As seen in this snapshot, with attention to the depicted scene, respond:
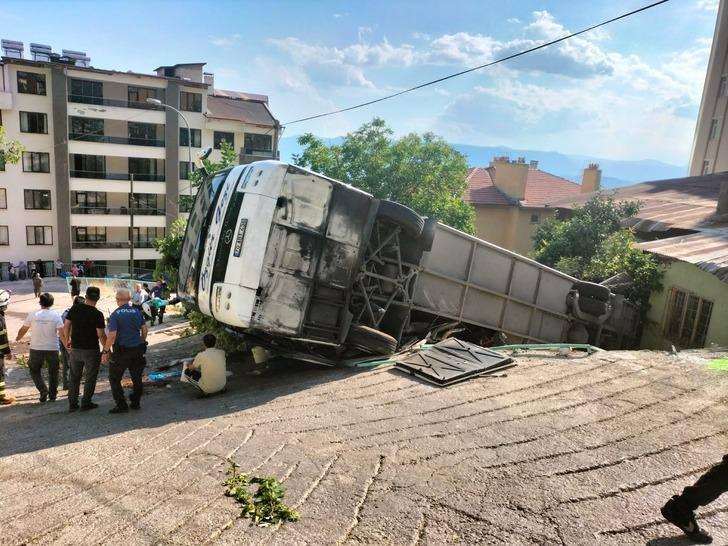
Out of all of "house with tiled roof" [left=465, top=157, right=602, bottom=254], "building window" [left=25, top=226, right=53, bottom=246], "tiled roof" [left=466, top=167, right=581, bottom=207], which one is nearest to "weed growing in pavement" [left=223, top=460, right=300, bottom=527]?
"house with tiled roof" [left=465, top=157, right=602, bottom=254]

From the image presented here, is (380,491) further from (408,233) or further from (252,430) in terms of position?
(408,233)

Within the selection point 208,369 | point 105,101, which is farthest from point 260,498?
point 105,101

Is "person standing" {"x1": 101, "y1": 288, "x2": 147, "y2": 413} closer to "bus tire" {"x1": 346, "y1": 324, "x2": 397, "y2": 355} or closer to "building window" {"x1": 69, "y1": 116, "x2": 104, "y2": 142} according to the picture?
"bus tire" {"x1": 346, "y1": 324, "x2": 397, "y2": 355}

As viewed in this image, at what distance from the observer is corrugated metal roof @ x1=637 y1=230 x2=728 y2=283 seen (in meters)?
8.16

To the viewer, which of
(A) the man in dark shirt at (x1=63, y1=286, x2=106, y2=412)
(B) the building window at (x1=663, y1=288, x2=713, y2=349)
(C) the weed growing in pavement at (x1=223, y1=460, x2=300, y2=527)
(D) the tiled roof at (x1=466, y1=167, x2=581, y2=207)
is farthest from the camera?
(D) the tiled roof at (x1=466, y1=167, x2=581, y2=207)

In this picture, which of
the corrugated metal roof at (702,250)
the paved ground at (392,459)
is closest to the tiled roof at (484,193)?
the corrugated metal roof at (702,250)

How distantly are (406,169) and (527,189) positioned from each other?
13978 mm

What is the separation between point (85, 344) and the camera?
5.96 meters

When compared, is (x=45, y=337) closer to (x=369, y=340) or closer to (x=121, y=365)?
(x=121, y=365)

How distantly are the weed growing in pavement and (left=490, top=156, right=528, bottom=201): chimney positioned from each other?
29.1 meters

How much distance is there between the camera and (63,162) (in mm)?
32219

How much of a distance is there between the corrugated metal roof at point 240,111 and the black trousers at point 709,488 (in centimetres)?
3666

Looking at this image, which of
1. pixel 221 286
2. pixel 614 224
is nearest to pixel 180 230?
pixel 221 286

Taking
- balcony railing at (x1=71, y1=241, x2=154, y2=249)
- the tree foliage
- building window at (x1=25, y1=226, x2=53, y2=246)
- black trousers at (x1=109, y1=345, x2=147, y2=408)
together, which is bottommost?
balcony railing at (x1=71, y1=241, x2=154, y2=249)
